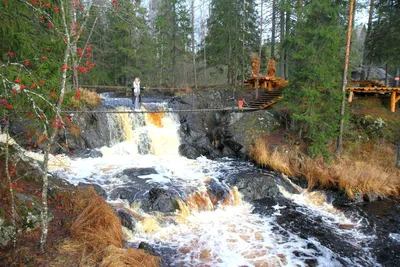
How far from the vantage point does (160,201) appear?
8383 mm

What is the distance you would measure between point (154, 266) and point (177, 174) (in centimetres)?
518

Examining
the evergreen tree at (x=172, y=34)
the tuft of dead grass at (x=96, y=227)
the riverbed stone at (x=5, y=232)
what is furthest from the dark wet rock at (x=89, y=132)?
the evergreen tree at (x=172, y=34)

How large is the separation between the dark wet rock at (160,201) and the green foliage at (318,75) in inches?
248

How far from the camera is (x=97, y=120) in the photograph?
13359 mm

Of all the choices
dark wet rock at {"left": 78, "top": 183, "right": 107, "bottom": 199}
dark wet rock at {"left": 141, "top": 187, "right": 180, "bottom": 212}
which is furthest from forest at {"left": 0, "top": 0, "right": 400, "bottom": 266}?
dark wet rock at {"left": 78, "top": 183, "right": 107, "bottom": 199}

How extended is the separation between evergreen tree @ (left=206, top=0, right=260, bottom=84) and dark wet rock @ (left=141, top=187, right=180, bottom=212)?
45.6 ft

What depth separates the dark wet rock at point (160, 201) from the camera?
8227 millimetres

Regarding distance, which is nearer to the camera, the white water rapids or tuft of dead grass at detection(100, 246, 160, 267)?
tuft of dead grass at detection(100, 246, 160, 267)

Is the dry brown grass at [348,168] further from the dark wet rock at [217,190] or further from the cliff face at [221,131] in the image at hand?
the dark wet rock at [217,190]

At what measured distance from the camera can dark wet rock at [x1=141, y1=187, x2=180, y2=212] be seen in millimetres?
8227

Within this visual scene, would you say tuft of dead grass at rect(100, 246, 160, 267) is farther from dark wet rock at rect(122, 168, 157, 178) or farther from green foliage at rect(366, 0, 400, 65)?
green foliage at rect(366, 0, 400, 65)

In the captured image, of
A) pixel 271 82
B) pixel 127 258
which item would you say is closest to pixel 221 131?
pixel 271 82

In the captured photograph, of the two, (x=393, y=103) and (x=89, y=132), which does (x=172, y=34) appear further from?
(x=393, y=103)

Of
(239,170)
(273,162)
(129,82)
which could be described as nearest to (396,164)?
(273,162)
